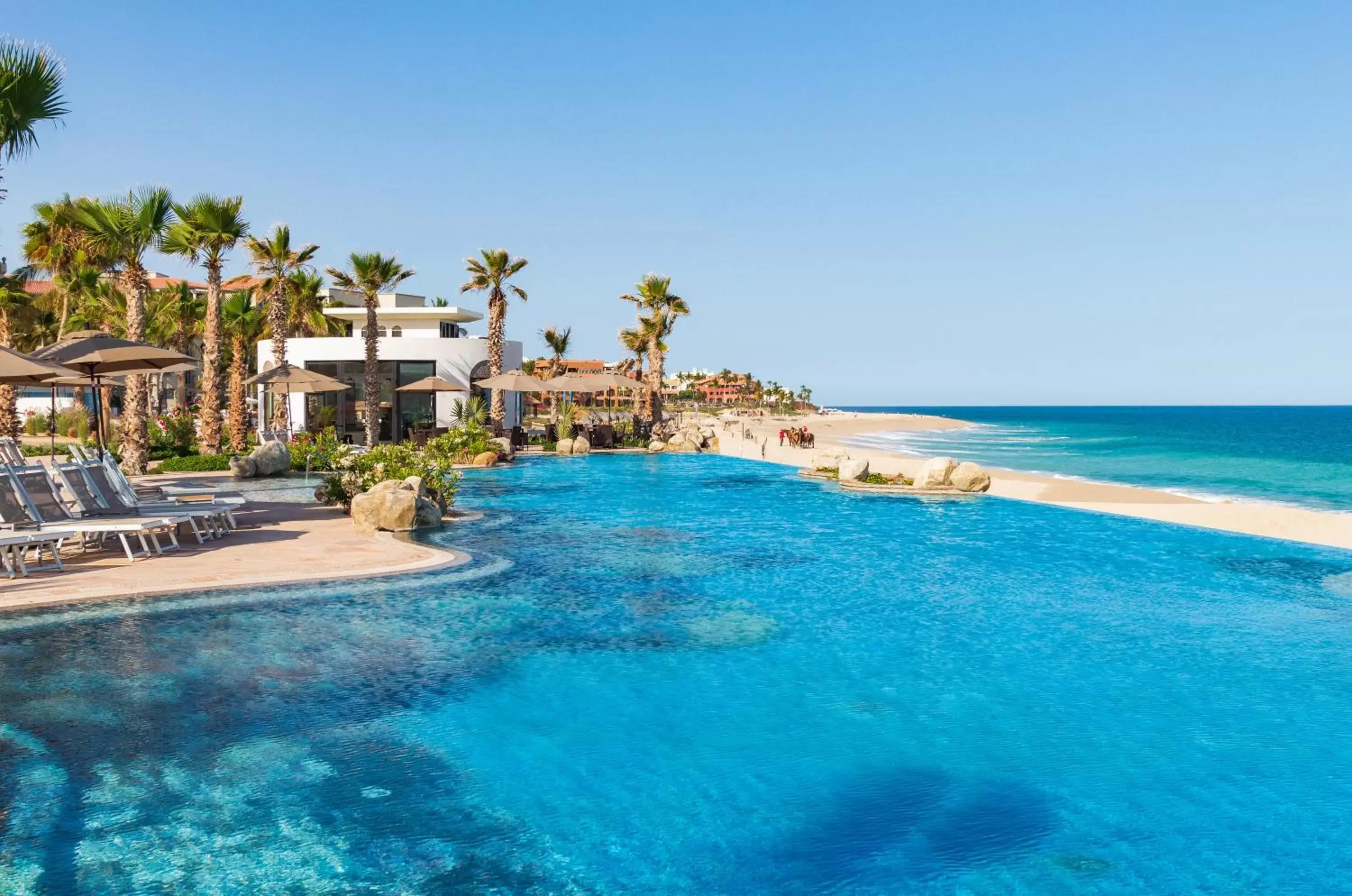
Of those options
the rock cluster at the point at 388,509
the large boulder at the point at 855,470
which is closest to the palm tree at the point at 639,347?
the large boulder at the point at 855,470

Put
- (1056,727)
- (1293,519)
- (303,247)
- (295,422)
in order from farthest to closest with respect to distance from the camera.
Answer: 1. (295,422)
2. (303,247)
3. (1293,519)
4. (1056,727)

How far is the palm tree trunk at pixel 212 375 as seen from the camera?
2761 cm

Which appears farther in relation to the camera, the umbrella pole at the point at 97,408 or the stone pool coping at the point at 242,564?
the umbrella pole at the point at 97,408

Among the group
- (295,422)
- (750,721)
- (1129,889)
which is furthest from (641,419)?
(1129,889)

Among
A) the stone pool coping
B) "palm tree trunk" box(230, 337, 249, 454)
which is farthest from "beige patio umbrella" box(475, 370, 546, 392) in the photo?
the stone pool coping

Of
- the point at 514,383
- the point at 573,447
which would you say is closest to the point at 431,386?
the point at 514,383

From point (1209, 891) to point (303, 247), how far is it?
33246 mm

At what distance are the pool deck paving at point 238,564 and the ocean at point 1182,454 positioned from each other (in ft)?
92.8

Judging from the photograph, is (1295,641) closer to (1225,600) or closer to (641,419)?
(1225,600)

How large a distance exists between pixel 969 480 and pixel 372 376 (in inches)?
830

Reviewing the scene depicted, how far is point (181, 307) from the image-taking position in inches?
1786

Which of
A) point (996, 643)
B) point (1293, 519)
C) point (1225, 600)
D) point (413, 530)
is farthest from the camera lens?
point (1293, 519)

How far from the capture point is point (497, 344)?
36344mm

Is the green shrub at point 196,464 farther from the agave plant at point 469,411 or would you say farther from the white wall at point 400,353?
the white wall at point 400,353
